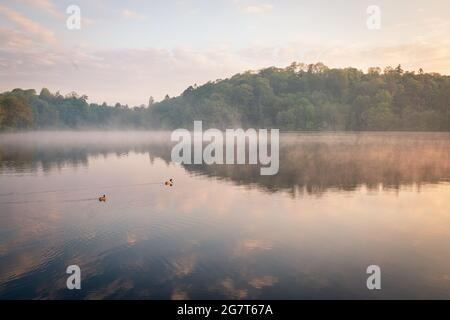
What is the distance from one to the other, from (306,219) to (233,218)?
15.4ft

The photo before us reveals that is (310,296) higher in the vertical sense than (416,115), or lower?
lower

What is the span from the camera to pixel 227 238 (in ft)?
65.1

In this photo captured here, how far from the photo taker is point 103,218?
79.4 feet

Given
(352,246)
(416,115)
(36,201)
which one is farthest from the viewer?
(416,115)

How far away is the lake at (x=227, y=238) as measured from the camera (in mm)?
14133

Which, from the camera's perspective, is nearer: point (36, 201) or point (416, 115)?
point (36, 201)

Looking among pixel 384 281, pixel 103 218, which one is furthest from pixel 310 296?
pixel 103 218

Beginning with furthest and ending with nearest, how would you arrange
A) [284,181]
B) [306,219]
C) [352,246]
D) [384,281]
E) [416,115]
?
[416,115] < [284,181] < [306,219] < [352,246] < [384,281]

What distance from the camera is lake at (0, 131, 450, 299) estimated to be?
1413 centimetres
